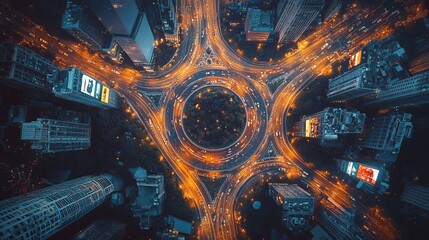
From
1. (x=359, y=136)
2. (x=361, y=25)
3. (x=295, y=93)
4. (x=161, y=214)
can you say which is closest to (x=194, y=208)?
(x=161, y=214)

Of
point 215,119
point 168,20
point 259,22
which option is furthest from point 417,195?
point 168,20

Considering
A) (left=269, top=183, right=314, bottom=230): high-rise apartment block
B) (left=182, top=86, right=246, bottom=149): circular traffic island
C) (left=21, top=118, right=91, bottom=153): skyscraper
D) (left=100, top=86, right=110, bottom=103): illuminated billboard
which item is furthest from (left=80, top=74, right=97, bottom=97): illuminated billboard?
(left=269, top=183, right=314, bottom=230): high-rise apartment block

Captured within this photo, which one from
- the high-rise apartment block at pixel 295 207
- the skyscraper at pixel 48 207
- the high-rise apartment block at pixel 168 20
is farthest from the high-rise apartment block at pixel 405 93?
the skyscraper at pixel 48 207

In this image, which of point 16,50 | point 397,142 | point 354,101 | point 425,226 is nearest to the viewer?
point 16,50

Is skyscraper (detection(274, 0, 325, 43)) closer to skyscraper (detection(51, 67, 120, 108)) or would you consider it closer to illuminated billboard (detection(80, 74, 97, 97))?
skyscraper (detection(51, 67, 120, 108))

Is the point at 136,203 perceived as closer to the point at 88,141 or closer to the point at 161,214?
the point at 161,214
